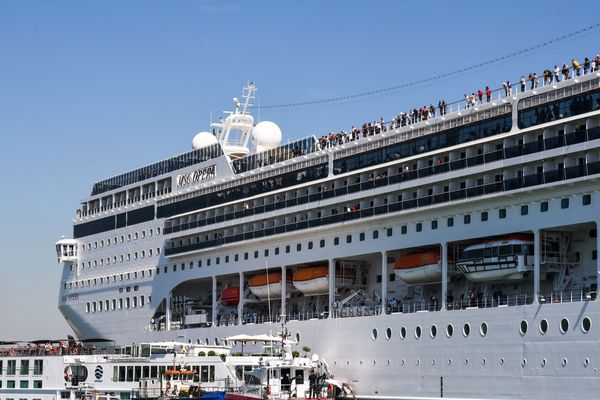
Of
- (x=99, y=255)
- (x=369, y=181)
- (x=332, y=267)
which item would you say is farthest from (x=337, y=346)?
(x=99, y=255)

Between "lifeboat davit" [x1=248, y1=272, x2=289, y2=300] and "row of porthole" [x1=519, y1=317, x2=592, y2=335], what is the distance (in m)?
18.5

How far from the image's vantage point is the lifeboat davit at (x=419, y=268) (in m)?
47.8

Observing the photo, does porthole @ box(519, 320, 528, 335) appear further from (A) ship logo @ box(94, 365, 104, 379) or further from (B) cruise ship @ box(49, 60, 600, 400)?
(A) ship logo @ box(94, 365, 104, 379)

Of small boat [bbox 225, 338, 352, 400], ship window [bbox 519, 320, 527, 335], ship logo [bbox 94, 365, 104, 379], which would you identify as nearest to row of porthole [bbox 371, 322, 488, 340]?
ship window [bbox 519, 320, 527, 335]

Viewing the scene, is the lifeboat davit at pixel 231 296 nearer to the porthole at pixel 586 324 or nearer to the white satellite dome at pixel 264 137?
the white satellite dome at pixel 264 137

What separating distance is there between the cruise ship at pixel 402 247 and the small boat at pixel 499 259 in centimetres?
7

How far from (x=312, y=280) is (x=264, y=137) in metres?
13.5

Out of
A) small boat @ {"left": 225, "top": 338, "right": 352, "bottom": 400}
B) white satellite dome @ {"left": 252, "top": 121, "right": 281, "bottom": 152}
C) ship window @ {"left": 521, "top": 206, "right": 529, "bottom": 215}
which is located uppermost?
white satellite dome @ {"left": 252, "top": 121, "right": 281, "bottom": 152}

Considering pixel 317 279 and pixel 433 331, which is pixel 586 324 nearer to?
pixel 433 331

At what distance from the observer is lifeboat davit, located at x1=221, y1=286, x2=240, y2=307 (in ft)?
200

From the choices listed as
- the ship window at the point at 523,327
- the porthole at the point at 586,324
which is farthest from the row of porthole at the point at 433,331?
the porthole at the point at 586,324

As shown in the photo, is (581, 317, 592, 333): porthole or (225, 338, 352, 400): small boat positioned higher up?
(581, 317, 592, 333): porthole

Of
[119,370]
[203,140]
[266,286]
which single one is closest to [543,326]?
[266,286]

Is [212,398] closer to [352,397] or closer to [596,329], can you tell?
[352,397]
